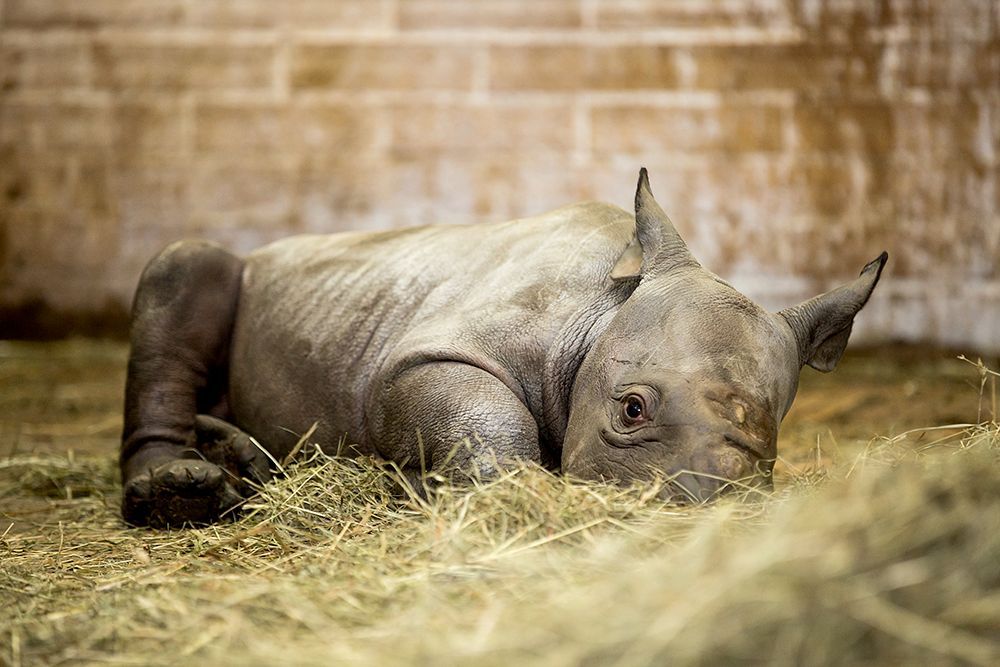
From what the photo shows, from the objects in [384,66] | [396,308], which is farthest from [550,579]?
[384,66]

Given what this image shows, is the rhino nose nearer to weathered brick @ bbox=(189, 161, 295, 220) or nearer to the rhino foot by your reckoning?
the rhino foot

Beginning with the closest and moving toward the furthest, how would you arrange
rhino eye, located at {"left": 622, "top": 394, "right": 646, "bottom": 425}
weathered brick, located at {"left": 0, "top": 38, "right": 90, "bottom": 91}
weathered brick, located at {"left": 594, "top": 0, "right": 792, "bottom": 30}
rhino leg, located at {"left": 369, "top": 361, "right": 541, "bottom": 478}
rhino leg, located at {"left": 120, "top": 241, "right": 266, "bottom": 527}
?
rhino eye, located at {"left": 622, "top": 394, "right": 646, "bottom": 425} < rhino leg, located at {"left": 369, "top": 361, "right": 541, "bottom": 478} < rhino leg, located at {"left": 120, "top": 241, "right": 266, "bottom": 527} < weathered brick, located at {"left": 594, "top": 0, "right": 792, "bottom": 30} < weathered brick, located at {"left": 0, "top": 38, "right": 90, "bottom": 91}

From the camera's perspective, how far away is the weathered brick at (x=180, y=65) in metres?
6.94

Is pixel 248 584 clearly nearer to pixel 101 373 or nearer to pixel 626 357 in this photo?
pixel 626 357

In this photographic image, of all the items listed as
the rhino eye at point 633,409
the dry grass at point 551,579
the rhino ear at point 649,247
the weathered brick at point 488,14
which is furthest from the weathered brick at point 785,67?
the rhino eye at point 633,409

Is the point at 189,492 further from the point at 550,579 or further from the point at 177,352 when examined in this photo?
the point at 550,579

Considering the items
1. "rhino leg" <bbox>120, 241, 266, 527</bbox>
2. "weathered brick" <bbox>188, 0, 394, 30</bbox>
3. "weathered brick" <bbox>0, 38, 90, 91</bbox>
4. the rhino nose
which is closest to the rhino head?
the rhino nose

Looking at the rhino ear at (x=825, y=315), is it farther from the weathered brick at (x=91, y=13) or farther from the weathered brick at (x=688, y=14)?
the weathered brick at (x=91, y=13)

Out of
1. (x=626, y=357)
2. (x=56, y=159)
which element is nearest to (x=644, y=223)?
(x=626, y=357)

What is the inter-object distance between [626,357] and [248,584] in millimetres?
1000

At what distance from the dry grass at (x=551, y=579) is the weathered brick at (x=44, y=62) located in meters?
4.88

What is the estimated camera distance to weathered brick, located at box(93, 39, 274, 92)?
6.94 meters

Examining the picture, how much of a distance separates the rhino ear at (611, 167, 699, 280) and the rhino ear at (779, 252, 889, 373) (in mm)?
301

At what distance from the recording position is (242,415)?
3.77 meters
